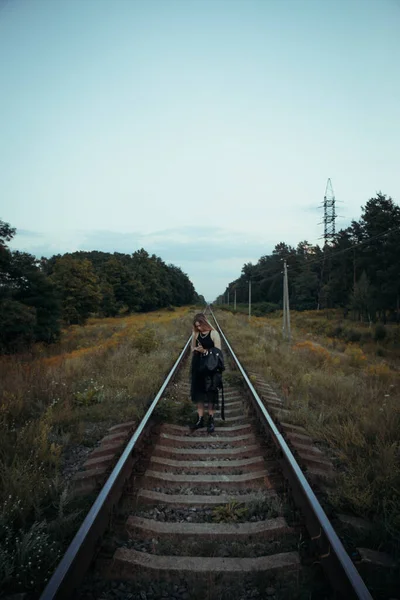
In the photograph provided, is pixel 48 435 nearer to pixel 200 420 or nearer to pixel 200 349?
pixel 200 420

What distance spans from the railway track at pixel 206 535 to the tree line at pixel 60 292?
17.5 meters

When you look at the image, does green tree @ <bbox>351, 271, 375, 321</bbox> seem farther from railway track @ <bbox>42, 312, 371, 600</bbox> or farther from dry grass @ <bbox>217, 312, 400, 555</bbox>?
railway track @ <bbox>42, 312, 371, 600</bbox>

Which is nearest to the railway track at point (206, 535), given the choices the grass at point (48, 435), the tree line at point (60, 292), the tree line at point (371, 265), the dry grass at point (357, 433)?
the grass at point (48, 435)

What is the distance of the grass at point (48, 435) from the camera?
2654 millimetres

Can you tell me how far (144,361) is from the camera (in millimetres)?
10445

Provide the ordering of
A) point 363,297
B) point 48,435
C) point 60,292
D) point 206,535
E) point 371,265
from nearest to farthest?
point 206,535
point 48,435
point 60,292
point 363,297
point 371,265

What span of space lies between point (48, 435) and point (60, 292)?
31204 mm

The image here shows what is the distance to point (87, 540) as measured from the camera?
2.56 metres

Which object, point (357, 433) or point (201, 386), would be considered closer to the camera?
point (357, 433)

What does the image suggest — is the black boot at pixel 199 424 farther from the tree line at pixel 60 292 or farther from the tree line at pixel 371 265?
the tree line at pixel 371 265

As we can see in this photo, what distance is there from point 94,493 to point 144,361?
7.05m

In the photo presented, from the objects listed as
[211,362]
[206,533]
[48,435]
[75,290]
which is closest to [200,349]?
[211,362]

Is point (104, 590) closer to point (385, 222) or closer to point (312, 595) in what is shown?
point (312, 595)

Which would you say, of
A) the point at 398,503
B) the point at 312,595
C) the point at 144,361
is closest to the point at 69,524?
the point at 312,595
